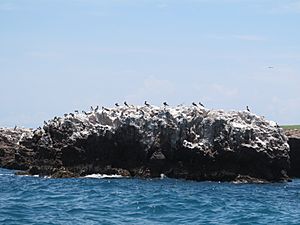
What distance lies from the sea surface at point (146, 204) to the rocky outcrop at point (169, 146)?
788 centimetres

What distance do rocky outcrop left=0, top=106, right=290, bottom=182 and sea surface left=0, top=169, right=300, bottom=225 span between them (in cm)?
788

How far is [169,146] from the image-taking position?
5625cm

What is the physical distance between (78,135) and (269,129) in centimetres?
1885

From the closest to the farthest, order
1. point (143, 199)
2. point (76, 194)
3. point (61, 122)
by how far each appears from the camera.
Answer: point (143, 199) → point (76, 194) → point (61, 122)

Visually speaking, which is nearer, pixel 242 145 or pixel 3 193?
pixel 3 193

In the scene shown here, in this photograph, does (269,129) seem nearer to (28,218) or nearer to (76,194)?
(76,194)

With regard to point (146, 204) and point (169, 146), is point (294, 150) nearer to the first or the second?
point (169, 146)

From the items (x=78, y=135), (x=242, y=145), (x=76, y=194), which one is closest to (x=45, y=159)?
(x=78, y=135)

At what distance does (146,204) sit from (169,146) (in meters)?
24.9

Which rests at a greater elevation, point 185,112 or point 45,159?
point 185,112

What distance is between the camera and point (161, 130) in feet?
188

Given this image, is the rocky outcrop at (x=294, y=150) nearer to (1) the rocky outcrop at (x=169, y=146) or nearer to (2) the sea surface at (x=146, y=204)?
(1) the rocky outcrop at (x=169, y=146)

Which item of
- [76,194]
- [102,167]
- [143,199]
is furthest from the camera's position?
[102,167]

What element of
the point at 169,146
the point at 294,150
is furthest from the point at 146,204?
the point at 294,150
